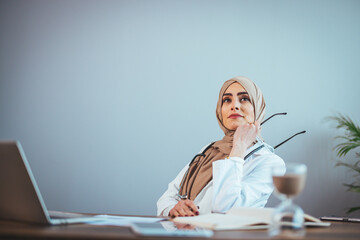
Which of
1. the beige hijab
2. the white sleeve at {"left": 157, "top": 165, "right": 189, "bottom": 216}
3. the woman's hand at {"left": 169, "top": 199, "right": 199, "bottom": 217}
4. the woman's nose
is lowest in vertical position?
the white sleeve at {"left": 157, "top": 165, "right": 189, "bottom": 216}

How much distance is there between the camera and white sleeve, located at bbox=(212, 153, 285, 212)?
1.57m

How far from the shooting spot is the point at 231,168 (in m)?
1.61

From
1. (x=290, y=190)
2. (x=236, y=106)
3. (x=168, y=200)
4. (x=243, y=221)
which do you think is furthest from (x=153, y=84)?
(x=290, y=190)

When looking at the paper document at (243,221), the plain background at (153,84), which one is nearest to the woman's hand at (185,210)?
the paper document at (243,221)

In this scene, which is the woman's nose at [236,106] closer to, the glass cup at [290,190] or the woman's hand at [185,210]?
the woman's hand at [185,210]

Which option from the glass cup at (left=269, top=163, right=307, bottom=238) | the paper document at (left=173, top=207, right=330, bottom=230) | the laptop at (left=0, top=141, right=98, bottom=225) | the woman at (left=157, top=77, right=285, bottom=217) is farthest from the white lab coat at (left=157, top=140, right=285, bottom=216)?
the laptop at (left=0, top=141, right=98, bottom=225)

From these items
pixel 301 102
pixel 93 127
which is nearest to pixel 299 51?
pixel 301 102

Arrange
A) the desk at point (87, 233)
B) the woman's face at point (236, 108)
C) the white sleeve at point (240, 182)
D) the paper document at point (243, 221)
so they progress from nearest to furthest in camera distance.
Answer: the desk at point (87, 233) → the paper document at point (243, 221) → the white sleeve at point (240, 182) → the woman's face at point (236, 108)

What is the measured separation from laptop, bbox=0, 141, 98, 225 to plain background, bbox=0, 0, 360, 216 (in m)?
2.22

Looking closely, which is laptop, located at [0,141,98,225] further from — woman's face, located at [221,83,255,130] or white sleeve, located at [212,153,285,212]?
woman's face, located at [221,83,255,130]

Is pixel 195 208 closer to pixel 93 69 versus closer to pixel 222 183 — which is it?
pixel 222 183

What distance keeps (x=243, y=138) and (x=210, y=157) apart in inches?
11.7

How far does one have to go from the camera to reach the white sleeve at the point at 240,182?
1573 mm

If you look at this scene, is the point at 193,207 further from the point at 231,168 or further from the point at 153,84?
the point at 153,84
